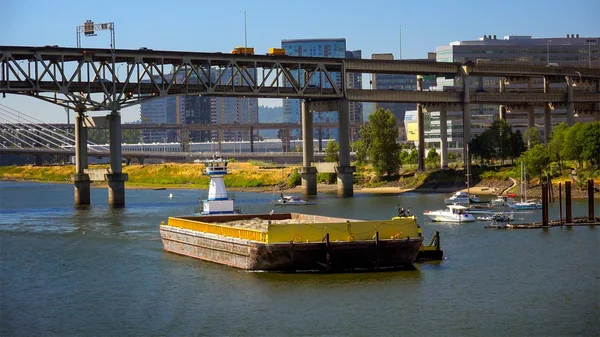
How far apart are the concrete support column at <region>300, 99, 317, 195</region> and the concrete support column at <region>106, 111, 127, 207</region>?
3059 cm

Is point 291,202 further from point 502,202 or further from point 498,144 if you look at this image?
point 498,144

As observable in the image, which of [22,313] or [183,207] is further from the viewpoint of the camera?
[183,207]

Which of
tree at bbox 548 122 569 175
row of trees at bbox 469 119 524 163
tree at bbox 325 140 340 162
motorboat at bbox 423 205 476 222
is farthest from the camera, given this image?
tree at bbox 325 140 340 162

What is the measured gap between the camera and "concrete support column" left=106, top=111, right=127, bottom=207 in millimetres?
135500

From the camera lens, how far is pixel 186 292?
60.0 metres

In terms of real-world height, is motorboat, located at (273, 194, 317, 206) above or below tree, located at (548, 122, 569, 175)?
below

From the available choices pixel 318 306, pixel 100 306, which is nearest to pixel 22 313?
pixel 100 306

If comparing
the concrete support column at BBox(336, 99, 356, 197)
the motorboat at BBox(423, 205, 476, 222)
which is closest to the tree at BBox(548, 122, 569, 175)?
the concrete support column at BBox(336, 99, 356, 197)

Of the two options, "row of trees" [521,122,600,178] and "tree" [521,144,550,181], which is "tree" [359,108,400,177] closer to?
"row of trees" [521,122,600,178]

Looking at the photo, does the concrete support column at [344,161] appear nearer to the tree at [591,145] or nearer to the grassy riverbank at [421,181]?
the grassy riverbank at [421,181]

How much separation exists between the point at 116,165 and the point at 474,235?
2379 inches

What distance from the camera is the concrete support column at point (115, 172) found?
136m

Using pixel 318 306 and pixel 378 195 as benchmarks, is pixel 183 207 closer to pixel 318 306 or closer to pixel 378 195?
pixel 378 195

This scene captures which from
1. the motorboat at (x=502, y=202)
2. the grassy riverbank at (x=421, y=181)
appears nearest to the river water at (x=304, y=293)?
the motorboat at (x=502, y=202)
